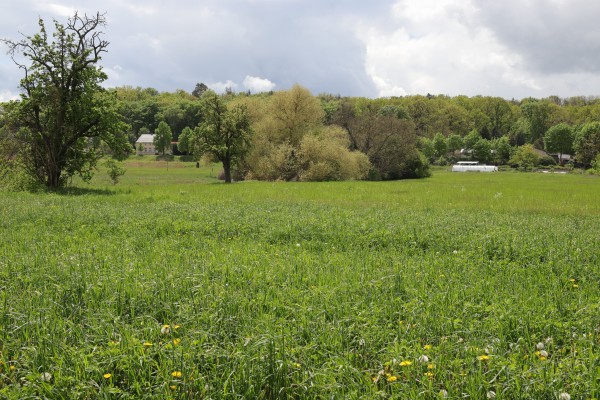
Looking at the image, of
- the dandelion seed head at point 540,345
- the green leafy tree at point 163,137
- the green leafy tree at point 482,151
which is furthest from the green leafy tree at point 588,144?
the dandelion seed head at point 540,345

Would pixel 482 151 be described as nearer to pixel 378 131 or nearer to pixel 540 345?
pixel 378 131

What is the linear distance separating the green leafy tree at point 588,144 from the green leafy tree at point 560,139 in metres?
16.4

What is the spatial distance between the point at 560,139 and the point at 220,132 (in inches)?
Answer: 4994

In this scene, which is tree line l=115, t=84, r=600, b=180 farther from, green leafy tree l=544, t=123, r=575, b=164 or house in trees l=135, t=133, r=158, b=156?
house in trees l=135, t=133, r=158, b=156

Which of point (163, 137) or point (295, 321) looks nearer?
point (295, 321)

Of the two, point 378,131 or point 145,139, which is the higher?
point 145,139

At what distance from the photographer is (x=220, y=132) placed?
5256 cm

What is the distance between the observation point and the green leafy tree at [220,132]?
171 ft

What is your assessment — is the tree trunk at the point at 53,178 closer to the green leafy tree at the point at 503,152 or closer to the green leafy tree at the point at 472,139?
the green leafy tree at the point at 503,152

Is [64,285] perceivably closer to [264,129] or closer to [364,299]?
[364,299]

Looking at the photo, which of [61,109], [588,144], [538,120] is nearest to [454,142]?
[538,120]

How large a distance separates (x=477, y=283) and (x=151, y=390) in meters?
5.68

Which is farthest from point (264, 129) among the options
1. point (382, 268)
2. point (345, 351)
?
point (345, 351)

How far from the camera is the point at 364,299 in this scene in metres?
6.45
